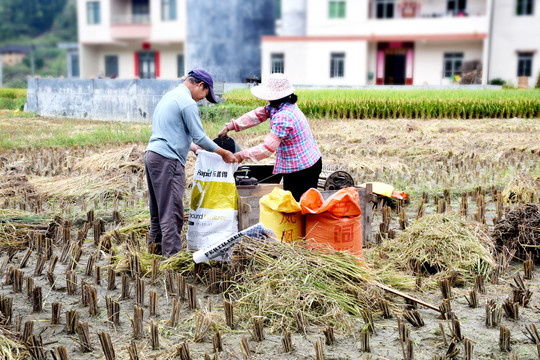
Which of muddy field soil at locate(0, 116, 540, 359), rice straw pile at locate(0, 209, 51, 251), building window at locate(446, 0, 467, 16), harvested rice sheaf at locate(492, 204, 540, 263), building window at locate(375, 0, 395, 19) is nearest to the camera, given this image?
muddy field soil at locate(0, 116, 540, 359)

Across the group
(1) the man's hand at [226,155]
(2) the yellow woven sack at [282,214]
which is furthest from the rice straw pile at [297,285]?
(1) the man's hand at [226,155]

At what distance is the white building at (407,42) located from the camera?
86.1ft

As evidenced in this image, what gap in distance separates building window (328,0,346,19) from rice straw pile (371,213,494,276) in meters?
23.7

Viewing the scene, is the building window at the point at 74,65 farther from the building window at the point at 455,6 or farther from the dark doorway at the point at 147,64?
the building window at the point at 455,6

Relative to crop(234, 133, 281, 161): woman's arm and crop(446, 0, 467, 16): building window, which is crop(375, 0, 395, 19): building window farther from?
crop(234, 133, 281, 161): woman's arm

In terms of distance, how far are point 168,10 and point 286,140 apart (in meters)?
27.4

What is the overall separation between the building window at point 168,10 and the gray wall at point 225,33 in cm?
113

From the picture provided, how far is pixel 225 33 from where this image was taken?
30219 millimetres

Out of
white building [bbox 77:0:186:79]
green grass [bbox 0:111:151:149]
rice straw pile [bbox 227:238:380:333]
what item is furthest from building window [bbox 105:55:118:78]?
rice straw pile [bbox 227:238:380:333]

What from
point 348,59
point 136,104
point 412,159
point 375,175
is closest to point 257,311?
point 375,175

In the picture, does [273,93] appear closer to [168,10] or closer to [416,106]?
[416,106]

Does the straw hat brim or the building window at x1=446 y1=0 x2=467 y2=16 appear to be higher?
the building window at x1=446 y1=0 x2=467 y2=16

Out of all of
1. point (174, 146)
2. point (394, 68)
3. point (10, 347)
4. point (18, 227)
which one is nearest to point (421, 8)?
point (394, 68)

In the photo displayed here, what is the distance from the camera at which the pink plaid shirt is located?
4727 millimetres
